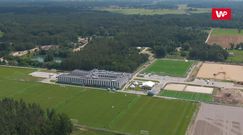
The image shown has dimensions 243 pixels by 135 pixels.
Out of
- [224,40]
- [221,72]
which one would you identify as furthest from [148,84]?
[224,40]

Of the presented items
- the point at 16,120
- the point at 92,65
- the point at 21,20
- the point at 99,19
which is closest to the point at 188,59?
the point at 92,65

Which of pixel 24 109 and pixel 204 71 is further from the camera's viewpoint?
pixel 204 71

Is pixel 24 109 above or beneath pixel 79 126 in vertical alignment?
above

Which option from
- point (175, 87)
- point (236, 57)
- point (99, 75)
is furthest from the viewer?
point (236, 57)

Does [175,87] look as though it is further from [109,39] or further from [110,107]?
[109,39]

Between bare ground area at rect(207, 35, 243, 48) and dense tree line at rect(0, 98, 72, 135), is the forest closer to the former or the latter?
bare ground area at rect(207, 35, 243, 48)

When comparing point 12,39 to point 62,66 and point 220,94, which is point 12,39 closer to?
point 62,66
